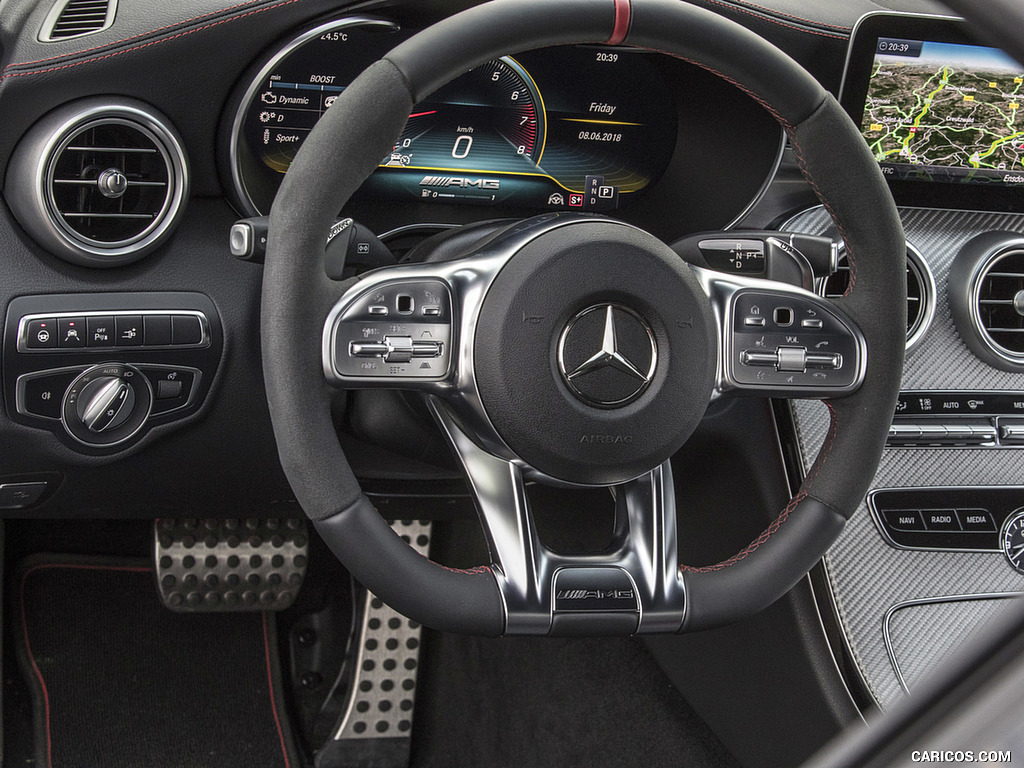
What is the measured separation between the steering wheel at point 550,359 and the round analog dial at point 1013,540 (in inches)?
25.0

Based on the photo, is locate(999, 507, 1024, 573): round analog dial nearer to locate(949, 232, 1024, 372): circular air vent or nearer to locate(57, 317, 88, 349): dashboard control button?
locate(949, 232, 1024, 372): circular air vent

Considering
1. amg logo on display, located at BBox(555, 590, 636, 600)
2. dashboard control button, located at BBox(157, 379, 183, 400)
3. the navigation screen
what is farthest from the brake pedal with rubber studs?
the navigation screen

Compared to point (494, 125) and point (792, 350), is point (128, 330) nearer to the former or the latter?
point (494, 125)

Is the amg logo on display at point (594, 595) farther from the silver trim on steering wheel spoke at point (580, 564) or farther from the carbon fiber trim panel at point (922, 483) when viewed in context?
the carbon fiber trim panel at point (922, 483)

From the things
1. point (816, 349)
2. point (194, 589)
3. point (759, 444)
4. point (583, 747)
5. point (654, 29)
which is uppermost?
point (654, 29)

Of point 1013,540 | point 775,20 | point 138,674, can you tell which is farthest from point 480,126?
point 138,674

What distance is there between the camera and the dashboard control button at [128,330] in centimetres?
120

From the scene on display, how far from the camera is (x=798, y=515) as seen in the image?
100 centimetres

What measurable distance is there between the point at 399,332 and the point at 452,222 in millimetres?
514

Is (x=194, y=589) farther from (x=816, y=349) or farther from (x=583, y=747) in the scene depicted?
(x=816, y=349)

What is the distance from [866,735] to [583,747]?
1437 millimetres

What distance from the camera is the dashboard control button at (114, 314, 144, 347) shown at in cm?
120

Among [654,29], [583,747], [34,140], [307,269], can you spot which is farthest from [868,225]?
[583,747]

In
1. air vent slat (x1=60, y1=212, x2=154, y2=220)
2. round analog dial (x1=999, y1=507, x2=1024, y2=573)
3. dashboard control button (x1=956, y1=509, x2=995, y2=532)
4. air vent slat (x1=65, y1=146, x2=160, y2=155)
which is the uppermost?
air vent slat (x1=65, y1=146, x2=160, y2=155)
